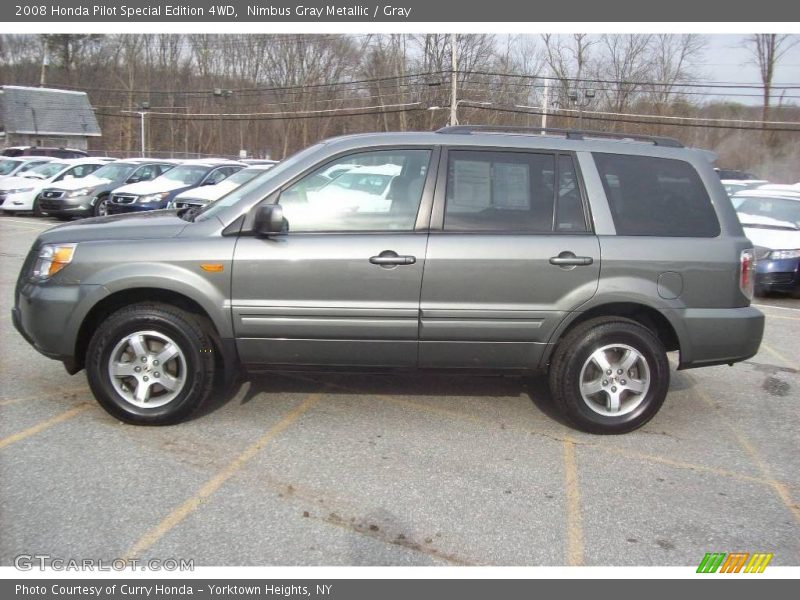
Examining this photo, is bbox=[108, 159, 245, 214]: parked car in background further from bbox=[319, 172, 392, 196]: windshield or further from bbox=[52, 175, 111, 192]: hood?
bbox=[319, 172, 392, 196]: windshield

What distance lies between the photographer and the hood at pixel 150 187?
1538cm

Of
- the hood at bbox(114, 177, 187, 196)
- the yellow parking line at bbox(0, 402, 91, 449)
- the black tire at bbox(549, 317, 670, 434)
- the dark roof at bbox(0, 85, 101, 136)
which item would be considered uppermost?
the dark roof at bbox(0, 85, 101, 136)

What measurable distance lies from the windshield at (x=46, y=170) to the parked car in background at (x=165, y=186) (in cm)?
588

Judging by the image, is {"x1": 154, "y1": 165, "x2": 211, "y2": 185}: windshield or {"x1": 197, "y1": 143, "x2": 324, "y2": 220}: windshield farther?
{"x1": 154, "y1": 165, "x2": 211, "y2": 185}: windshield

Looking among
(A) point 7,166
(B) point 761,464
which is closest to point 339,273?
(B) point 761,464

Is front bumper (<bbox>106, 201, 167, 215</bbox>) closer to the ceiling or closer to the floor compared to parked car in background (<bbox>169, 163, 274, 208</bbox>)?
closer to the floor

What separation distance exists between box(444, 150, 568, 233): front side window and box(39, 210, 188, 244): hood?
175 centimetres

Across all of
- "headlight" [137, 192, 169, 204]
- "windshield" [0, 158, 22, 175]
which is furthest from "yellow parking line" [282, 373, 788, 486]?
"windshield" [0, 158, 22, 175]

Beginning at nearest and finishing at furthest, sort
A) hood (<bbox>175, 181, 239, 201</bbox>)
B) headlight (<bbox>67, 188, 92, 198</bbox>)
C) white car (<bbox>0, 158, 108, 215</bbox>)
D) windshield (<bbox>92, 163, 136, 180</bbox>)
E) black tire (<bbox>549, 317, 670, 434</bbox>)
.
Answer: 1. black tire (<bbox>549, 317, 670, 434</bbox>)
2. hood (<bbox>175, 181, 239, 201</bbox>)
3. headlight (<bbox>67, 188, 92, 198</bbox>)
4. windshield (<bbox>92, 163, 136, 180</bbox>)
5. white car (<bbox>0, 158, 108, 215</bbox>)

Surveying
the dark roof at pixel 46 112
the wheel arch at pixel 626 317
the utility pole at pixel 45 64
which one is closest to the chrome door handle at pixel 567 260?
the wheel arch at pixel 626 317

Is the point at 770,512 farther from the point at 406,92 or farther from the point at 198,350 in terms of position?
the point at 406,92

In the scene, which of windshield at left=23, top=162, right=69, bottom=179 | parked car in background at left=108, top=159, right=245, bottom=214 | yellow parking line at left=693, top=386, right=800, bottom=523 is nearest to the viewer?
yellow parking line at left=693, top=386, right=800, bottom=523

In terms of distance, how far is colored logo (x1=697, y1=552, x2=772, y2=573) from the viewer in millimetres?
3037

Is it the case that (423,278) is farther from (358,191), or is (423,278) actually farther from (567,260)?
(567,260)
